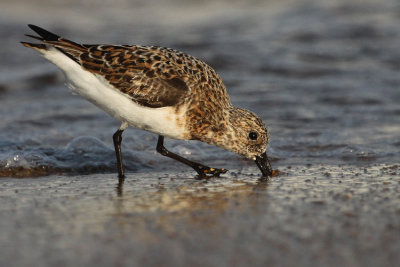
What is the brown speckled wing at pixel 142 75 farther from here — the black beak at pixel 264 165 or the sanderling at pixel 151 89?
the black beak at pixel 264 165

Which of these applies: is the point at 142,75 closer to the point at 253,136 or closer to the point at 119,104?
the point at 119,104

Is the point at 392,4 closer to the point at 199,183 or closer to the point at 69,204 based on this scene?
the point at 199,183

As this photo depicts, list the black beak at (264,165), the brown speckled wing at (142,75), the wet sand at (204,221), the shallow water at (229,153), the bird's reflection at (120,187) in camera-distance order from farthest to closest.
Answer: the black beak at (264,165)
the brown speckled wing at (142,75)
the bird's reflection at (120,187)
the shallow water at (229,153)
the wet sand at (204,221)

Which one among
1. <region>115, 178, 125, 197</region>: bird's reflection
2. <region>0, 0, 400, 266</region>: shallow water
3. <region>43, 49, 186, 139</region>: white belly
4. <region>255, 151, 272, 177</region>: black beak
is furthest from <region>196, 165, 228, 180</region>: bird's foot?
<region>115, 178, 125, 197</region>: bird's reflection

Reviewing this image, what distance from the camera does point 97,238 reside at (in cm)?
459

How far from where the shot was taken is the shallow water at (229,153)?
4.58 m

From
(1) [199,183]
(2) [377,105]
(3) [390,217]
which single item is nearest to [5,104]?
(1) [199,183]

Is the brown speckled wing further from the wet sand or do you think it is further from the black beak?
the black beak

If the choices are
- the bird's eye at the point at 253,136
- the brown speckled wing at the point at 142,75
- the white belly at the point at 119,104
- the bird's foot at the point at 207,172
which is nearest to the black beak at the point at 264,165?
the bird's eye at the point at 253,136

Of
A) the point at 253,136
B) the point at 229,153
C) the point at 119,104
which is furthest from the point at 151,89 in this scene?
the point at 229,153

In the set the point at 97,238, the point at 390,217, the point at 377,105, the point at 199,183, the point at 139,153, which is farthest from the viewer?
the point at 377,105

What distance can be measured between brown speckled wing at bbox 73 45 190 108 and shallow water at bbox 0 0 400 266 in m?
0.96

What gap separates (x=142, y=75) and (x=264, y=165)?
5.79 feet

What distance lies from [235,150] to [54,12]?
Answer: 11.6m
